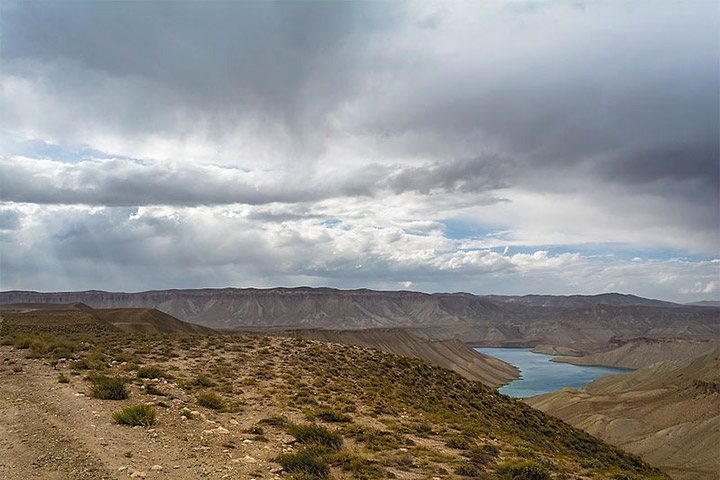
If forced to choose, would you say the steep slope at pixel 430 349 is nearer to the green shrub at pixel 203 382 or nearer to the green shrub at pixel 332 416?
the green shrub at pixel 203 382

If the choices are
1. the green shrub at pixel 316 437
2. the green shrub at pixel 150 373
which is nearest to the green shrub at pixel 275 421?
the green shrub at pixel 316 437

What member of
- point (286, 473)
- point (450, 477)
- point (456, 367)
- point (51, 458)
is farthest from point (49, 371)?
point (456, 367)

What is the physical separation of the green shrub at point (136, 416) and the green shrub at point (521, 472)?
41.6 feet

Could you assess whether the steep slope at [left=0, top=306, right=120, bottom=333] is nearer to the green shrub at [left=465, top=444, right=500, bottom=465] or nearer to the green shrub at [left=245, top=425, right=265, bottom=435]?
the green shrub at [left=245, top=425, right=265, bottom=435]

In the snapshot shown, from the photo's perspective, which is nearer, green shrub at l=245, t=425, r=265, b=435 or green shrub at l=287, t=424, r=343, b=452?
green shrub at l=287, t=424, r=343, b=452

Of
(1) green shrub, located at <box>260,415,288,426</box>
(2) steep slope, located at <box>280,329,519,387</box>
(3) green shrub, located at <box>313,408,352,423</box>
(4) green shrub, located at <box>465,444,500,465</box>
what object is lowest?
(2) steep slope, located at <box>280,329,519,387</box>

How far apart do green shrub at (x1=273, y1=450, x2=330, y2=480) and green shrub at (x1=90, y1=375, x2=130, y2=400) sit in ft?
29.4

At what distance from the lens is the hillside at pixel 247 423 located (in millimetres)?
12108

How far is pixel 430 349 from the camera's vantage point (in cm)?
16512

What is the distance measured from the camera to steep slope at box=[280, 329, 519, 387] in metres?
149

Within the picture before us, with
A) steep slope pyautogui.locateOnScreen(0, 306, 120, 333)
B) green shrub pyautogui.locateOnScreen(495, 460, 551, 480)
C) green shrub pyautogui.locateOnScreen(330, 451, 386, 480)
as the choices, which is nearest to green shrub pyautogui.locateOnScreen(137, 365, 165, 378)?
green shrub pyautogui.locateOnScreen(330, 451, 386, 480)

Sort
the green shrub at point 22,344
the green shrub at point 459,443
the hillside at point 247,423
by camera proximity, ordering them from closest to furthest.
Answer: the hillside at point 247,423
the green shrub at point 459,443
the green shrub at point 22,344

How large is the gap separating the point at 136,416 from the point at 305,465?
22.2 ft

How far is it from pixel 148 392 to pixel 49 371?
721 cm
